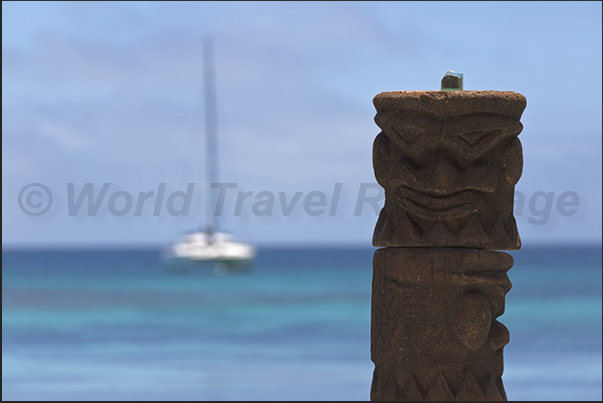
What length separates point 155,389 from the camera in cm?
1318

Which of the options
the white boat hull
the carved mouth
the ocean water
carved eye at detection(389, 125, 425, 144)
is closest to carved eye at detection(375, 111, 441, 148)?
carved eye at detection(389, 125, 425, 144)

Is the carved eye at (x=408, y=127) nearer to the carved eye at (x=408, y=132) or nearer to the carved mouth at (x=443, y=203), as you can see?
the carved eye at (x=408, y=132)

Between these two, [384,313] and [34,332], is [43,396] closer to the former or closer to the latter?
[384,313]

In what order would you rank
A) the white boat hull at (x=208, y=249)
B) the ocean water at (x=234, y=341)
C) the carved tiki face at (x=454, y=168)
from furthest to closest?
the white boat hull at (x=208, y=249), the ocean water at (x=234, y=341), the carved tiki face at (x=454, y=168)

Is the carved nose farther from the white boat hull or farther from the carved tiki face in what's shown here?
the white boat hull

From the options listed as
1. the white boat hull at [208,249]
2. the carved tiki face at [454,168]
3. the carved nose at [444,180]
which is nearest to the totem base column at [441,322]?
the carved tiki face at [454,168]

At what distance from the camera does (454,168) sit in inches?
190

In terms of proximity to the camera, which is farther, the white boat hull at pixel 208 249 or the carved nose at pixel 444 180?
the white boat hull at pixel 208 249

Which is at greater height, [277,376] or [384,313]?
[277,376]

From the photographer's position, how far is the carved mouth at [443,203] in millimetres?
4793

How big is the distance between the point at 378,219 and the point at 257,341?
1483cm

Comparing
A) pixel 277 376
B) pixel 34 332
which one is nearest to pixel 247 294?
pixel 34 332

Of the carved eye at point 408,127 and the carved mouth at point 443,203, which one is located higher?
the carved eye at point 408,127

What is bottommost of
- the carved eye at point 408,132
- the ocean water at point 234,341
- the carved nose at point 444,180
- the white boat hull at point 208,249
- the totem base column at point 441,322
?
the totem base column at point 441,322
